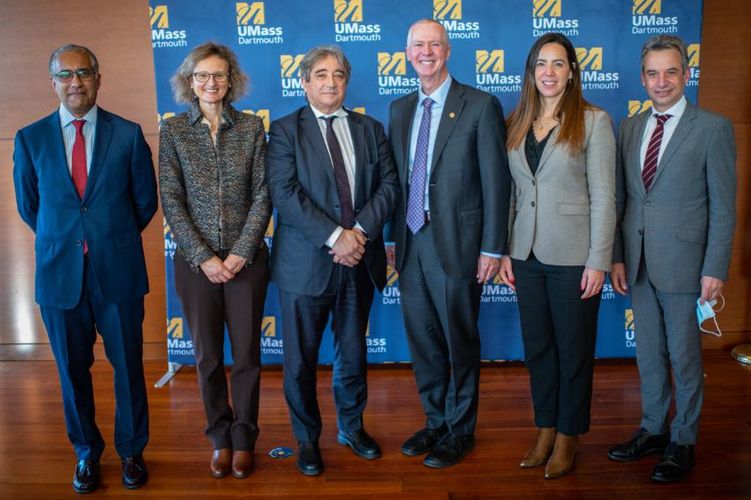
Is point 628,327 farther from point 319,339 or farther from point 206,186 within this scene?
point 206,186

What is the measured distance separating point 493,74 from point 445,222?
65.4 inches

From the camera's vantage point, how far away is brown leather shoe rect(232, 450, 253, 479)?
269cm

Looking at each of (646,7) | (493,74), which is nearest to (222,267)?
(493,74)

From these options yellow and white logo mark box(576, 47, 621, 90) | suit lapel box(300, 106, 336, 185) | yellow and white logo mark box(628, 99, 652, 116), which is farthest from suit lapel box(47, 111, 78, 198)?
yellow and white logo mark box(628, 99, 652, 116)

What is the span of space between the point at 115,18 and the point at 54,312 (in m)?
2.47

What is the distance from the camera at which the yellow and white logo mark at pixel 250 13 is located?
3.82 m

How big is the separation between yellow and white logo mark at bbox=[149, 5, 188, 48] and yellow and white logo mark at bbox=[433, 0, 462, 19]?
1596 millimetres

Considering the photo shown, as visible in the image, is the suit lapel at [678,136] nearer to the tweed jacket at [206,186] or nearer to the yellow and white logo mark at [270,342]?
the tweed jacket at [206,186]

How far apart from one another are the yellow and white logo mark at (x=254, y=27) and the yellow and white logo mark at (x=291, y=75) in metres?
0.13

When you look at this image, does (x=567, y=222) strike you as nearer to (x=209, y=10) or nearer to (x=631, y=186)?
(x=631, y=186)

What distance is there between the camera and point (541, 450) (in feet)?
9.01

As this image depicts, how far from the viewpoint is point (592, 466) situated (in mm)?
2730

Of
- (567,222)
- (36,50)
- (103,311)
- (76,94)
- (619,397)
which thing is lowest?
(619,397)

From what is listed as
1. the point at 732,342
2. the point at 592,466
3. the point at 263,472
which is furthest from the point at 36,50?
the point at 732,342
